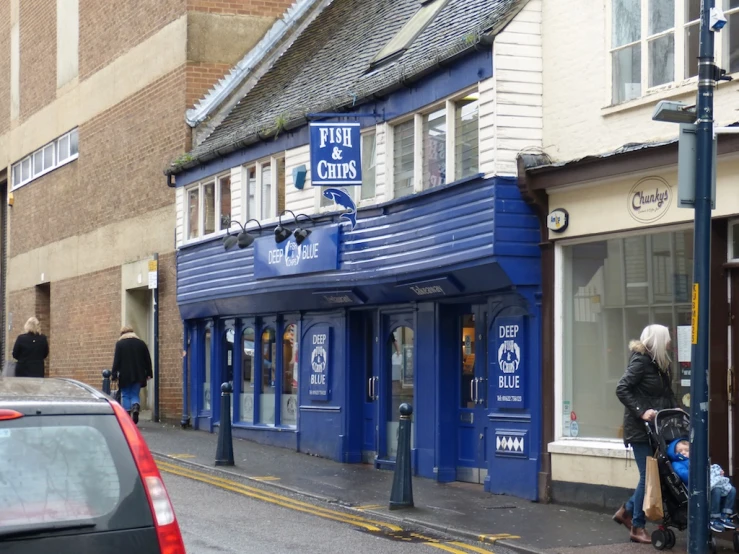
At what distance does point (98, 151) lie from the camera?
89.5 feet

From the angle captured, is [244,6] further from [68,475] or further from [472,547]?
[68,475]

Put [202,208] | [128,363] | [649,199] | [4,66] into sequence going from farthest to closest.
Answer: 1. [4,66]
2. [202,208]
3. [128,363]
4. [649,199]

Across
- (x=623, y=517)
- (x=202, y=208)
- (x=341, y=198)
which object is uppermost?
(x=202, y=208)

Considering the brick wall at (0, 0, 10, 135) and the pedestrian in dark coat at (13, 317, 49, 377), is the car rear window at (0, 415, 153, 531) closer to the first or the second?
the pedestrian in dark coat at (13, 317, 49, 377)

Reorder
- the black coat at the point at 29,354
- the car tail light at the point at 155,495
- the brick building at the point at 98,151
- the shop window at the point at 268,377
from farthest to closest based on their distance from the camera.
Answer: the brick building at the point at 98,151
the shop window at the point at 268,377
the black coat at the point at 29,354
the car tail light at the point at 155,495

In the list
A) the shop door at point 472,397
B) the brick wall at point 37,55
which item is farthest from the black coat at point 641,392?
the brick wall at point 37,55

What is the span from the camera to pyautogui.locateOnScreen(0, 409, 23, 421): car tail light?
4.66m

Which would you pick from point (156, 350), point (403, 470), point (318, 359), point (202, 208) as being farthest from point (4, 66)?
point (403, 470)

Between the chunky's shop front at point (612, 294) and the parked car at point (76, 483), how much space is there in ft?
23.2

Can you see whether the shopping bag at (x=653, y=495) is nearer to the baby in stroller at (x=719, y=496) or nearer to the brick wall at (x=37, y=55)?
the baby in stroller at (x=719, y=496)

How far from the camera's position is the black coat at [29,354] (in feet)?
64.2

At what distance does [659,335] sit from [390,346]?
6.59 metres

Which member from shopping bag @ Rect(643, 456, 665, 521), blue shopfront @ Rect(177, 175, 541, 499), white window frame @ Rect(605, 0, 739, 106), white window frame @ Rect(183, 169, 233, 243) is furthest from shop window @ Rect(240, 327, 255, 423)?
shopping bag @ Rect(643, 456, 665, 521)

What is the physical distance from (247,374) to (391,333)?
492cm
